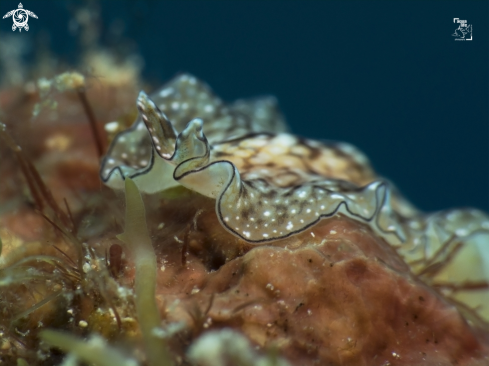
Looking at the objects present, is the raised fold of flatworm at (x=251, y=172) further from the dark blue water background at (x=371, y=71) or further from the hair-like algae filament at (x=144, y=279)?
the dark blue water background at (x=371, y=71)

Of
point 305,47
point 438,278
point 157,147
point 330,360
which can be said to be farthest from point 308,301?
point 305,47

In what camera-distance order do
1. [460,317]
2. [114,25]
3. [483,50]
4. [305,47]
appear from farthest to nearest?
[305,47]
[483,50]
[114,25]
[460,317]

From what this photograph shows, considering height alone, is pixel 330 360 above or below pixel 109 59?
below

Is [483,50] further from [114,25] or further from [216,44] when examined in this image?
[114,25]

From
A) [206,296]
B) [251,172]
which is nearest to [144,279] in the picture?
[206,296]

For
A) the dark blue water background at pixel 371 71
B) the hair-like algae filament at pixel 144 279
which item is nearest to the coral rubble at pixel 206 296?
the hair-like algae filament at pixel 144 279

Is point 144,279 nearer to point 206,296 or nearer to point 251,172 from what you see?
point 206,296
